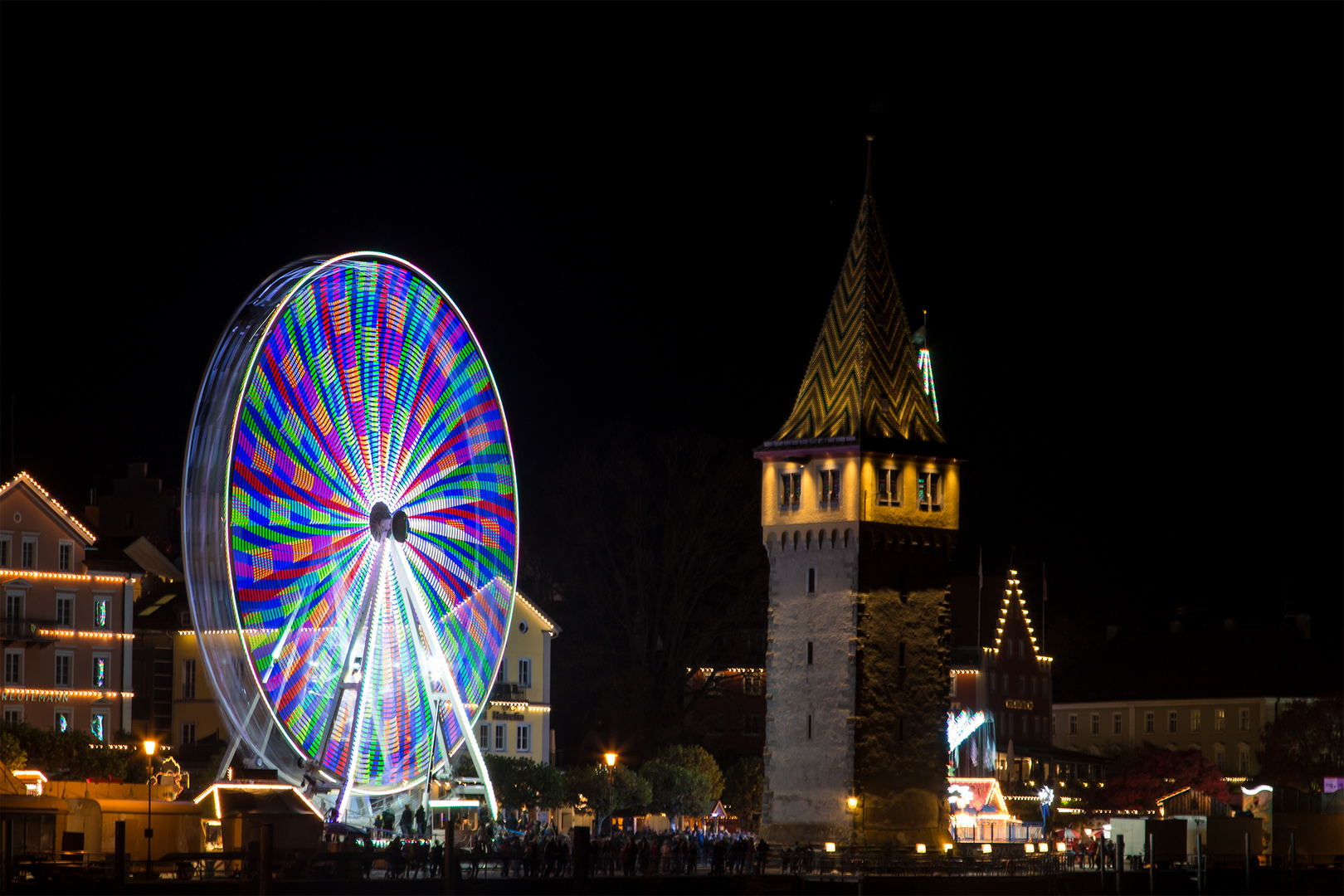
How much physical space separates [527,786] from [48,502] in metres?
18.8

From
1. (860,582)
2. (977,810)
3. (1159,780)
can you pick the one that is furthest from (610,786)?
(1159,780)

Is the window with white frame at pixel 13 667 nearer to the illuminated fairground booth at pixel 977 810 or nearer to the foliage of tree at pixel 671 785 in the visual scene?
the foliage of tree at pixel 671 785

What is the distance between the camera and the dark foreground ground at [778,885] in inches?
1738

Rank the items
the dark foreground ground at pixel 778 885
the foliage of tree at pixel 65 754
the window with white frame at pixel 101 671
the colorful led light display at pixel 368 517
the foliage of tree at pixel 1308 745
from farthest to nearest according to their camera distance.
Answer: the foliage of tree at pixel 1308 745
the window with white frame at pixel 101 671
the foliage of tree at pixel 65 754
the colorful led light display at pixel 368 517
the dark foreground ground at pixel 778 885

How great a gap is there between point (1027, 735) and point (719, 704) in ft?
74.7

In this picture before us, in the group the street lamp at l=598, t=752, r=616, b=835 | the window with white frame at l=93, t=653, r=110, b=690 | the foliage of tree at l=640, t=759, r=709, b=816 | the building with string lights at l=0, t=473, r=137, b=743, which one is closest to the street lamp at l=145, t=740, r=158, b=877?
the street lamp at l=598, t=752, r=616, b=835

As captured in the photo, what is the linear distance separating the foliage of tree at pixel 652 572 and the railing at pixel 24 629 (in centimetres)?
2133

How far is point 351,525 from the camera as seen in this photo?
52.8 m

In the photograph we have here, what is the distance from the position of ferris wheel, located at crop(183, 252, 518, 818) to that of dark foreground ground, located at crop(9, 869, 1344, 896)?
4.96m

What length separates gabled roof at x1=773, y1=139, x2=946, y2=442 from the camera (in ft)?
212

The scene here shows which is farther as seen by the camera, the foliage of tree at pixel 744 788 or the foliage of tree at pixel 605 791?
the foliage of tree at pixel 744 788

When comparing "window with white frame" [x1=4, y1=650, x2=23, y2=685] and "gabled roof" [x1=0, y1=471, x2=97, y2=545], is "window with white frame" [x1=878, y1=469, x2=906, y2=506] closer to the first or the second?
"gabled roof" [x1=0, y1=471, x2=97, y2=545]

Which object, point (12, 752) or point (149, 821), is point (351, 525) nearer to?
point (149, 821)

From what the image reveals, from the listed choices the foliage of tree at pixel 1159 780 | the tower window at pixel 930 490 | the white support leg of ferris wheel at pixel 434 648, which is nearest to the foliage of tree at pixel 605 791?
the white support leg of ferris wheel at pixel 434 648
